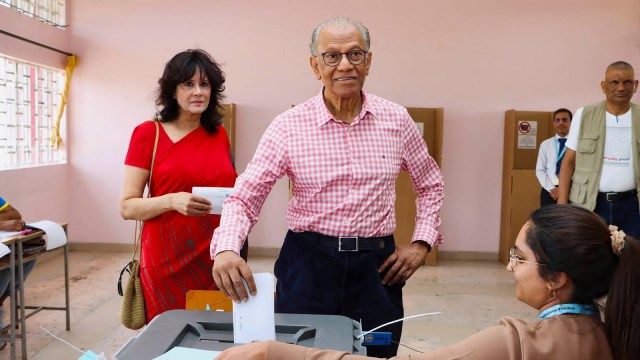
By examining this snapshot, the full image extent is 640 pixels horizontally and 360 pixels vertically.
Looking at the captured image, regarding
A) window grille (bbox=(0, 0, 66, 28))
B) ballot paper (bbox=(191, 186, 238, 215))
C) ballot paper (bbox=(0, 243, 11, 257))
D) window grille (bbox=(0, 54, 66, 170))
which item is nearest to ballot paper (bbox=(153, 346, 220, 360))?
ballot paper (bbox=(191, 186, 238, 215))

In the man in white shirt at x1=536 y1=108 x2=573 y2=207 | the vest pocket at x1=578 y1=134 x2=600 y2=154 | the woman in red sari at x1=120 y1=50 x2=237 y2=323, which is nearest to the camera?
the woman in red sari at x1=120 y1=50 x2=237 y2=323

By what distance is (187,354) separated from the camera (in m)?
1.11

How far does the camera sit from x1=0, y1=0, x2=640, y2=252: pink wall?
221 inches

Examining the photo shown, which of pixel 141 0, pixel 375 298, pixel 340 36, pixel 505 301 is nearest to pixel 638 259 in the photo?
pixel 375 298

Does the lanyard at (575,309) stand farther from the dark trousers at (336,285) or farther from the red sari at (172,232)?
the red sari at (172,232)

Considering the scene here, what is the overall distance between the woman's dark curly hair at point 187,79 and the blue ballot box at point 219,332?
3.43 ft

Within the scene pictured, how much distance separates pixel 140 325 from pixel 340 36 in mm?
1298

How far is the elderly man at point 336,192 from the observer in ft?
5.34

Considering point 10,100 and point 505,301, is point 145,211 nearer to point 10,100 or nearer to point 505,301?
point 505,301

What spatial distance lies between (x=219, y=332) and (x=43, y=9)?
517 cm

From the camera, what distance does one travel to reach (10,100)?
4.92 meters

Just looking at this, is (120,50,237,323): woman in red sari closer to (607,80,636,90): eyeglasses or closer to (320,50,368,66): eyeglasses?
(320,50,368,66): eyeglasses

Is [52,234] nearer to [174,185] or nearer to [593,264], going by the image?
[174,185]

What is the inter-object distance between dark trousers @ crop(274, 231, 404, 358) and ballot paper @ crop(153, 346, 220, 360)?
0.54 metres
